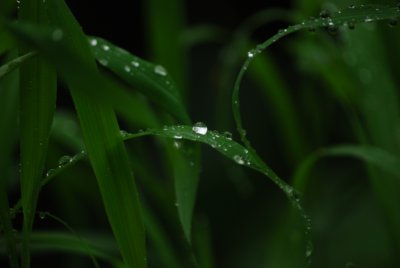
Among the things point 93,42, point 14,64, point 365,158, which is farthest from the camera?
point 365,158

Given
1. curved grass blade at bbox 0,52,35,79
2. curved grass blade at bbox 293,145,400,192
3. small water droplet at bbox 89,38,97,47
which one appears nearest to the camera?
curved grass blade at bbox 0,52,35,79

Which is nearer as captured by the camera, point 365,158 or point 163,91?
point 163,91

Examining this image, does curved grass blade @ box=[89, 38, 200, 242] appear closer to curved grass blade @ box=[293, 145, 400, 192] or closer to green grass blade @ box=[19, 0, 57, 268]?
green grass blade @ box=[19, 0, 57, 268]

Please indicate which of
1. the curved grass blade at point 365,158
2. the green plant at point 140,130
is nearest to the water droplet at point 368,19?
the green plant at point 140,130

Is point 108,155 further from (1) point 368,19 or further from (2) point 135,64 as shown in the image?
(1) point 368,19

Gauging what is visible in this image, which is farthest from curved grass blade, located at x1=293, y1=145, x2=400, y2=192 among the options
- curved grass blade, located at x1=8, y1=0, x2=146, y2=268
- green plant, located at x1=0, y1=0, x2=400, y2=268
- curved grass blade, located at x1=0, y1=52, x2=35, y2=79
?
curved grass blade, located at x1=0, y1=52, x2=35, y2=79

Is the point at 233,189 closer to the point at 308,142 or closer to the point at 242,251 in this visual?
the point at 242,251

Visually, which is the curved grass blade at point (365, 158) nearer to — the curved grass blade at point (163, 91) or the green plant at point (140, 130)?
the green plant at point (140, 130)

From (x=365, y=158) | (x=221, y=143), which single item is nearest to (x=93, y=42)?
(x=221, y=143)

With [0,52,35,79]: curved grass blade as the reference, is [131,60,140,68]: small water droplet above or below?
above

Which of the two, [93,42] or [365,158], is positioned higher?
[93,42]

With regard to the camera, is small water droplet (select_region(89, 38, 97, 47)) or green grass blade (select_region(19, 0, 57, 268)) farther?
small water droplet (select_region(89, 38, 97, 47))
